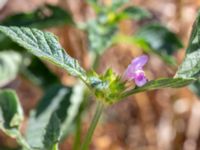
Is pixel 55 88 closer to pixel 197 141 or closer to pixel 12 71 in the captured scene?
pixel 12 71

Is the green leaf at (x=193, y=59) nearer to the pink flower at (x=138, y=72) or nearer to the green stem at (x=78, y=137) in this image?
the pink flower at (x=138, y=72)

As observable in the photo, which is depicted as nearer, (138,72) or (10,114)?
(138,72)

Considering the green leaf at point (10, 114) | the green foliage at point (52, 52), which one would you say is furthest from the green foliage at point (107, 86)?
the green leaf at point (10, 114)

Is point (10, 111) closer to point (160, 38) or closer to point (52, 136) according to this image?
point (52, 136)

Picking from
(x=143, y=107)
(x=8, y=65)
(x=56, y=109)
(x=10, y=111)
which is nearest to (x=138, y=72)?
(x=10, y=111)

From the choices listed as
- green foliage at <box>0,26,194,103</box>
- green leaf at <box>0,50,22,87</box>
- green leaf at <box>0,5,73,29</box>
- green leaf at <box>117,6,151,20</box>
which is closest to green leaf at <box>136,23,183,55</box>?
green leaf at <box>117,6,151,20</box>
